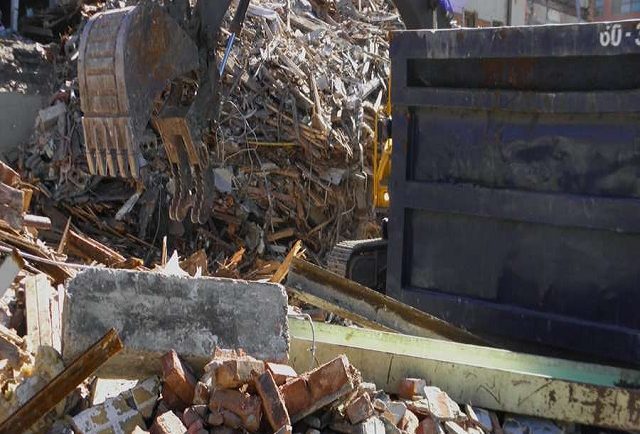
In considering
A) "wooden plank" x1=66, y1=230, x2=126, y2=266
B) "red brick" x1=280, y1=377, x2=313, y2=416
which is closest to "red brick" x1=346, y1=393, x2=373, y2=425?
"red brick" x1=280, y1=377, x2=313, y2=416

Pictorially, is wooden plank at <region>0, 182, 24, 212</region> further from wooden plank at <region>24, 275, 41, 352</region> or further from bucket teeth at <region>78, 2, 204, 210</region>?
bucket teeth at <region>78, 2, 204, 210</region>

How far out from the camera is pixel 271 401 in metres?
3.30

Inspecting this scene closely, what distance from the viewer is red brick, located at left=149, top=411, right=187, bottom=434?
3244 millimetres

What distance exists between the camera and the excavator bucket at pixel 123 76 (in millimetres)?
4867

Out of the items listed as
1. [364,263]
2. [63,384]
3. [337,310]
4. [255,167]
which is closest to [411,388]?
→ [337,310]

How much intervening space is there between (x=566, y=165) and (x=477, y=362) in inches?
40.8

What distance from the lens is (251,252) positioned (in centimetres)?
1093

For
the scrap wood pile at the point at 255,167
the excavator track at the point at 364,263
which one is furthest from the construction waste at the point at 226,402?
the scrap wood pile at the point at 255,167

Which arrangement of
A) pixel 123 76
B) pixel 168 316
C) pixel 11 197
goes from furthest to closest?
1. pixel 11 197
2. pixel 123 76
3. pixel 168 316

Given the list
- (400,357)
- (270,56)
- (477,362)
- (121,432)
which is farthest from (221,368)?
(270,56)

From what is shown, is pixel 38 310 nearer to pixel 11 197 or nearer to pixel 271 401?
pixel 11 197

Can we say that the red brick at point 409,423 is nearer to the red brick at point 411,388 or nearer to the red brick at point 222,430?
the red brick at point 411,388

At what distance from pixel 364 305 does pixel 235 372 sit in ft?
5.32

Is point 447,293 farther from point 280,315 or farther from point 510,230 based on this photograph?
point 280,315
